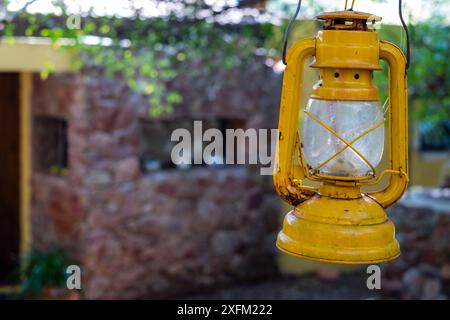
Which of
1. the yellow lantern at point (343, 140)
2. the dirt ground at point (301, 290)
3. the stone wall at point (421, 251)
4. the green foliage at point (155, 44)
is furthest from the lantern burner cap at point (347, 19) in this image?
the dirt ground at point (301, 290)

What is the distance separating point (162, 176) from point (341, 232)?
14.1 feet

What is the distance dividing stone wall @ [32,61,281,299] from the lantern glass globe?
3.94 m

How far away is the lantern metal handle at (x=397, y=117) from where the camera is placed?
1.46 meters

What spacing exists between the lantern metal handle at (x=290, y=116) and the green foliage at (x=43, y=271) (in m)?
4.11

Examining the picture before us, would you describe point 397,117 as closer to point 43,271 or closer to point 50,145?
point 43,271

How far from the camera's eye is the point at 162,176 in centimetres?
568

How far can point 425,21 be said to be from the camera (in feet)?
15.8

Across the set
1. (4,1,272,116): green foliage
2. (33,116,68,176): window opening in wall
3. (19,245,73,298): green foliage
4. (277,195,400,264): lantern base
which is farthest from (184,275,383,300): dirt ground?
(277,195,400,264): lantern base

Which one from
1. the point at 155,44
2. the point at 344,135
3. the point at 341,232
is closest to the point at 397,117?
the point at 344,135

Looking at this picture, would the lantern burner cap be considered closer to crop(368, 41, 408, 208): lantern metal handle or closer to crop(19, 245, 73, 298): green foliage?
crop(368, 41, 408, 208): lantern metal handle

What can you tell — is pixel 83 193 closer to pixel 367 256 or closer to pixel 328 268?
pixel 328 268
